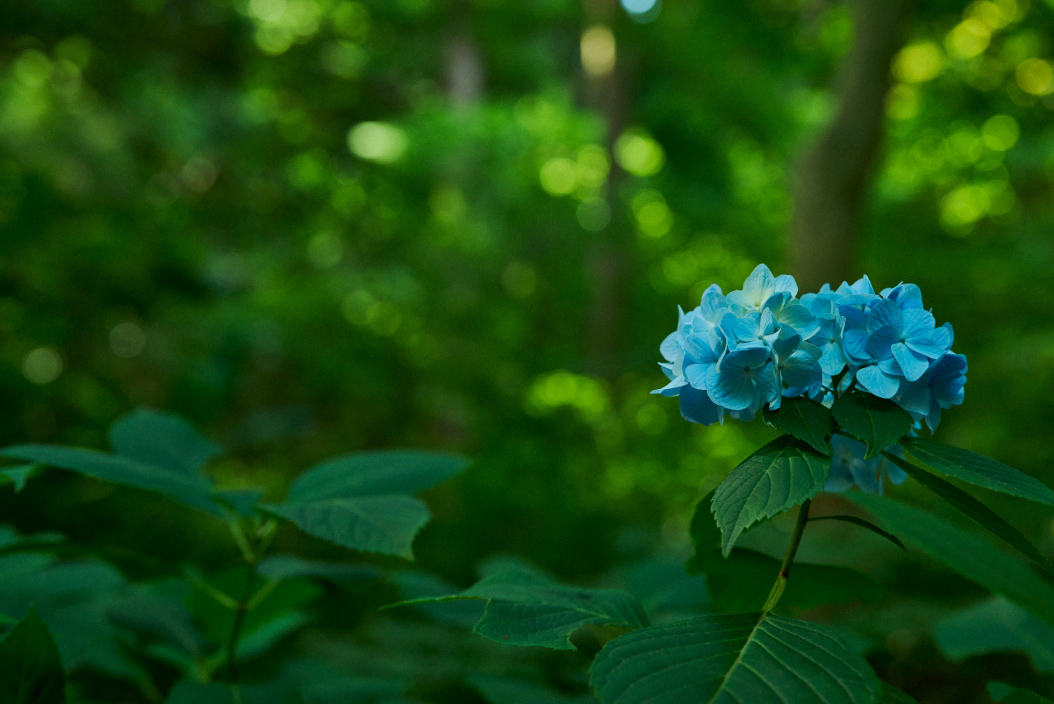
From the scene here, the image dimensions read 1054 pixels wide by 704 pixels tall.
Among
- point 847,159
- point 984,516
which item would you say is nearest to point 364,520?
point 984,516

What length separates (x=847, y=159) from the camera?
3.05m

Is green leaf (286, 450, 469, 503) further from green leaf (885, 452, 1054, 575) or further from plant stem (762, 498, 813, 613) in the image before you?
green leaf (885, 452, 1054, 575)

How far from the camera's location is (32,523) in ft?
7.16

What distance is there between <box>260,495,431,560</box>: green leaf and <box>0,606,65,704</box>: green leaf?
24 centimetres

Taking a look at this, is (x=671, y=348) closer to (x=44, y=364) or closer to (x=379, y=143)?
(x=44, y=364)

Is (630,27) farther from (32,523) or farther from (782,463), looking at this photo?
(782,463)

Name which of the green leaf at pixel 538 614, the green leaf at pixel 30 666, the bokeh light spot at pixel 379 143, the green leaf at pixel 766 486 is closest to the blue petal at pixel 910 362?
the green leaf at pixel 766 486

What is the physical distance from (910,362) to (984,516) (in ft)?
0.47

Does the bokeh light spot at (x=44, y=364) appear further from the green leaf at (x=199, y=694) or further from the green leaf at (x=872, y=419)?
the green leaf at (x=872, y=419)

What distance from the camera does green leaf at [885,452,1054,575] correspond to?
0.55 m

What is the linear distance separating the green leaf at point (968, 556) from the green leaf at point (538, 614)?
328 millimetres

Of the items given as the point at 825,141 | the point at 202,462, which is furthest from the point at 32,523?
the point at 825,141

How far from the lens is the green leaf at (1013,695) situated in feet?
1.96

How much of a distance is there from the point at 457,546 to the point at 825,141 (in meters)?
2.60
